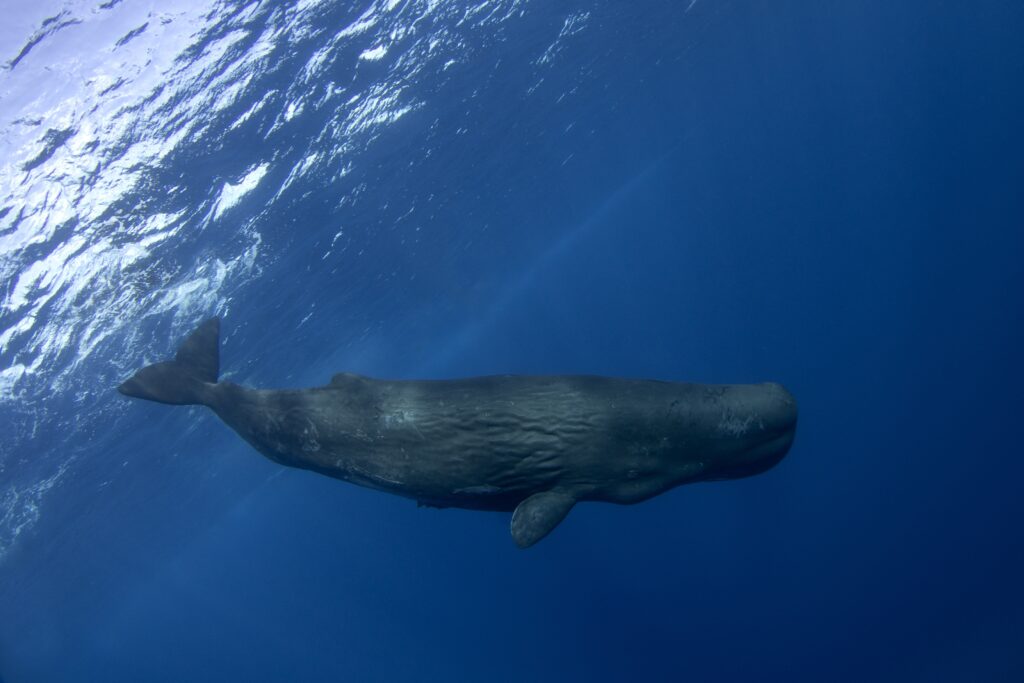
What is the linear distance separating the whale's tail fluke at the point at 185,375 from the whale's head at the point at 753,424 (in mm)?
6844

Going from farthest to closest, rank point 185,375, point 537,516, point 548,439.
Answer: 1. point 185,375
2. point 548,439
3. point 537,516

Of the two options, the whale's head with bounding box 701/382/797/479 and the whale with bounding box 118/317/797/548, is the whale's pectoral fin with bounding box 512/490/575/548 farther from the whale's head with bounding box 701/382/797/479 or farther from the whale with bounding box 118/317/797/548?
the whale's head with bounding box 701/382/797/479

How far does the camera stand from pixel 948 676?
24406 mm

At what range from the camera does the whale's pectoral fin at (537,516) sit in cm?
549

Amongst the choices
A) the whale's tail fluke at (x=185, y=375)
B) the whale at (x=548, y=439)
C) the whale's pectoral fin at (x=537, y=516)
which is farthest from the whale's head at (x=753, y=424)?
the whale's tail fluke at (x=185, y=375)

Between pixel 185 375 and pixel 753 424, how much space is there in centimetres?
759

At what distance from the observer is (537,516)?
5652 millimetres

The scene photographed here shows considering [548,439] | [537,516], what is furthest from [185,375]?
[537,516]

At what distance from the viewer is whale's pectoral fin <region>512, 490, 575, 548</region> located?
5.49 meters

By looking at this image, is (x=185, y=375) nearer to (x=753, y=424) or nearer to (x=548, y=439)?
(x=548, y=439)

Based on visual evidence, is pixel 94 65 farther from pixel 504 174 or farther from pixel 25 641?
pixel 25 641

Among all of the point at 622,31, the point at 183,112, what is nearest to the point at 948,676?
the point at 622,31

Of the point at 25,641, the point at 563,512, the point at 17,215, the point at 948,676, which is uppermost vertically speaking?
the point at 17,215

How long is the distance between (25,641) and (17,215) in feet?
154
